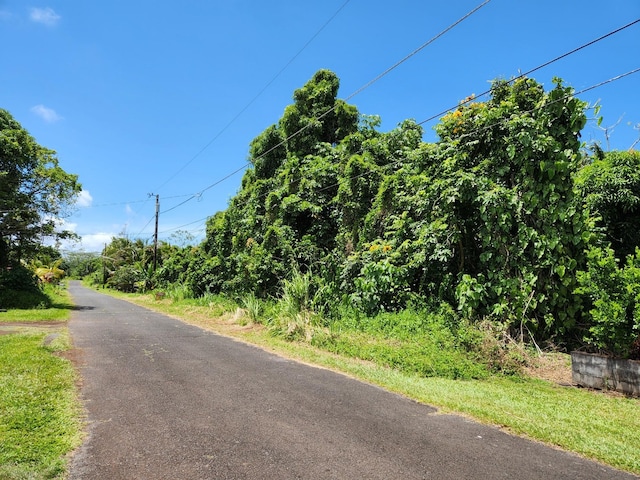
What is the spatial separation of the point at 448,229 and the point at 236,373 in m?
6.43

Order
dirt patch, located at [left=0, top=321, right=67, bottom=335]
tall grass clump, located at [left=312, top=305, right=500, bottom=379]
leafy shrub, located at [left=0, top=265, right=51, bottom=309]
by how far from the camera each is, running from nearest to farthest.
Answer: tall grass clump, located at [left=312, top=305, right=500, bottom=379] → dirt patch, located at [left=0, top=321, right=67, bottom=335] → leafy shrub, located at [left=0, top=265, right=51, bottom=309]

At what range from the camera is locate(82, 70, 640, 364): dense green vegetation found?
922 centimetres

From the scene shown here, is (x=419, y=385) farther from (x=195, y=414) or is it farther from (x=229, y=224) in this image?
(x=229, y=224)

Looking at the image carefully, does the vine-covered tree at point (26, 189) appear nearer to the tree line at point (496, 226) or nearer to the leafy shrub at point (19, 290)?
the leafy shrub at point (19, 290)

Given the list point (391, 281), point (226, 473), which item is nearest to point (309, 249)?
point (391, 281)

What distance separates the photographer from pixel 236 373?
784 cm

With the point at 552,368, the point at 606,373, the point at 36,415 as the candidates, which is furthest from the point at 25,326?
the point at 606,373

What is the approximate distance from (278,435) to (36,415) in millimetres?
2963

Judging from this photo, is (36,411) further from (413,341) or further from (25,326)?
(25,326)

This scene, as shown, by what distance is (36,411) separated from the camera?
5215 mm

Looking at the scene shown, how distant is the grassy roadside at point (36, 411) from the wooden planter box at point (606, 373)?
25.5 feet

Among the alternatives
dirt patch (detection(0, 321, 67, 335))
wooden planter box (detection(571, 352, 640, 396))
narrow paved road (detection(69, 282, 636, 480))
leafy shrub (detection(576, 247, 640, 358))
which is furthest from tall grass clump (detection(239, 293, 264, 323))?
leafy shrub (detection(576, 247, 640, 358))

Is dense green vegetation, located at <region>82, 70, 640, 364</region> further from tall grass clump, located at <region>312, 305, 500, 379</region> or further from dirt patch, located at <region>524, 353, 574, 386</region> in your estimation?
dirt patch, located at <region>524, 353, 574, 386</region>

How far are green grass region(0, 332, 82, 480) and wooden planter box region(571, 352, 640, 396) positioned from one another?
306 inches
